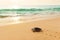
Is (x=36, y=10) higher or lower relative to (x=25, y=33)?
lower

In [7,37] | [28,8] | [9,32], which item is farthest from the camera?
[28,8]

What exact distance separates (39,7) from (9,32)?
2306 mm

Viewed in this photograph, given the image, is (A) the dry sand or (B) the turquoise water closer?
(A) the dry sand

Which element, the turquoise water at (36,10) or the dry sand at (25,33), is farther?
the turquoise water at (36,10)

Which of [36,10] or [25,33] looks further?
[36,10]

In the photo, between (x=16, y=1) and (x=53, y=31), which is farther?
(x=16, y=1)

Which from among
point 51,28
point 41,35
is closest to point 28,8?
point 51,28

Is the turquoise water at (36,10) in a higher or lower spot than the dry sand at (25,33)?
lower

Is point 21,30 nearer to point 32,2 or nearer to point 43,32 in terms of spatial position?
point 43,32

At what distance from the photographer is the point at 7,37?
218 cm

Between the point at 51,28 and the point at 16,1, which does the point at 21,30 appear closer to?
the point at 51,28

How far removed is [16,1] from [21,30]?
7.08ft

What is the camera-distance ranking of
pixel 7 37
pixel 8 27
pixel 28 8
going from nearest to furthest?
pixel 7 37
pixel 8 27
pixel 28 8

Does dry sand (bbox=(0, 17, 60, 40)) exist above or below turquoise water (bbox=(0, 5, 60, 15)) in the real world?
above
